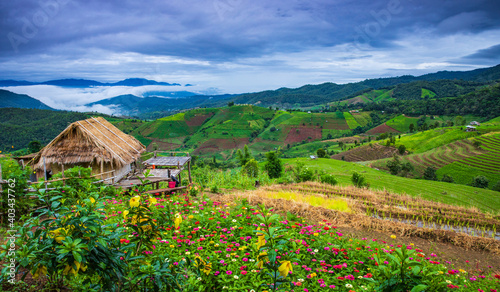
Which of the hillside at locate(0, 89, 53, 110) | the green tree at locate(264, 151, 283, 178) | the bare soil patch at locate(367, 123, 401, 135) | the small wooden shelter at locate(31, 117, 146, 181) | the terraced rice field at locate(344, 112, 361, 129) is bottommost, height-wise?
the green tree at locate(264, 151, 283, 178)

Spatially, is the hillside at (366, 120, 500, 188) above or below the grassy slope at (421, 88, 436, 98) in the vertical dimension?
below

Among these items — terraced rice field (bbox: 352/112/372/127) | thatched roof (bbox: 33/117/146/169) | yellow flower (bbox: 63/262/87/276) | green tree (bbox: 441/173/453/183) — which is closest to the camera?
yellow flower (bbox: 63/262/87/276)

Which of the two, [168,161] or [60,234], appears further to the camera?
[168,161]

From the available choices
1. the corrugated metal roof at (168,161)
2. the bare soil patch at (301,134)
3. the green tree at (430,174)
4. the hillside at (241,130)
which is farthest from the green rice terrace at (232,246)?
the bare soil patch at (301,134)

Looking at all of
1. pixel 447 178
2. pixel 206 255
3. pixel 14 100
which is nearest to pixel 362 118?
pixel 447 178

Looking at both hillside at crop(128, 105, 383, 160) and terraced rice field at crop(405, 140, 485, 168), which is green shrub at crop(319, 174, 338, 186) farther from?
hillside at crop(128, 105, 383, 160)

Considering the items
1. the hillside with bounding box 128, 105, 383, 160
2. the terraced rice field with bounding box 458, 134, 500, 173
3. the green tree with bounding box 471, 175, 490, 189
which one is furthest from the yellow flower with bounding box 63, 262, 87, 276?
the hillside with bounding box 128, 105, 383, 160

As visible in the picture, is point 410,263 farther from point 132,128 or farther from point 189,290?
point 132,128

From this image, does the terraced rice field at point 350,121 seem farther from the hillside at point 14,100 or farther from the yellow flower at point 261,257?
the hillside at point 14,100

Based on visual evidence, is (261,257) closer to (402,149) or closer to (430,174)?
(430,174)

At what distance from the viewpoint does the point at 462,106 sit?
102 metres

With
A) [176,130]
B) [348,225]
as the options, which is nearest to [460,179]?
[348,225]

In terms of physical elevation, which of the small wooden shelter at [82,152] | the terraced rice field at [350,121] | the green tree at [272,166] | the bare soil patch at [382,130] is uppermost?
the terraced rice field at [350,121]

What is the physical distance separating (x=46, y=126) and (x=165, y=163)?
274 feet
